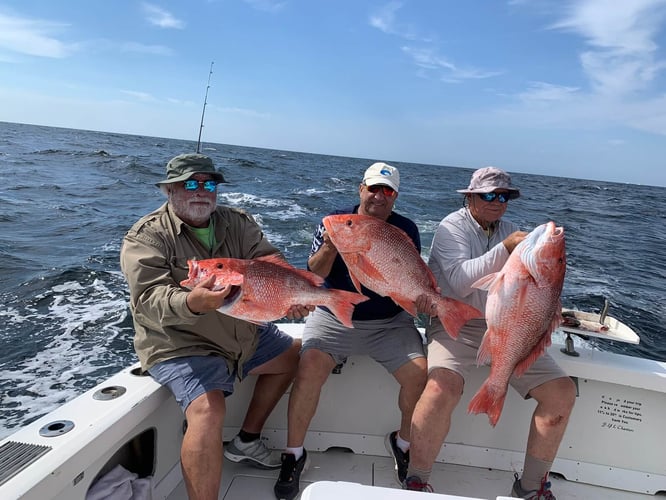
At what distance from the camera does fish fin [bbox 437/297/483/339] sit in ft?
8.68

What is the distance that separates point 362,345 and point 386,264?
0.73 metres

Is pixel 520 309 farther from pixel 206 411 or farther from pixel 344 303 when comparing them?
pixel 206 411

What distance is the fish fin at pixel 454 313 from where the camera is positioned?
2646 millimetres

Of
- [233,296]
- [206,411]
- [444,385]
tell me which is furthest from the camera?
[444,385]

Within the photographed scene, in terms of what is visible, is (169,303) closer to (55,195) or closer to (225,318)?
(225,318)

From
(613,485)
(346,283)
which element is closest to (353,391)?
(346,283)

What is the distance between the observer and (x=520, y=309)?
2.46 m

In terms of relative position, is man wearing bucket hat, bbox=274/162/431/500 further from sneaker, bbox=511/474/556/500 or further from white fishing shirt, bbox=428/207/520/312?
sneaker, bbox=511/474/556/500

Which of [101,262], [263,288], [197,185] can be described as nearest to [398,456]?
[263,288]

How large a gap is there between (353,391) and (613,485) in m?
1.80

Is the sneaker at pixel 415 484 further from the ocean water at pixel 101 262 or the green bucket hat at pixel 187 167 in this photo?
Result: the green bucket hat at pixel 187 167

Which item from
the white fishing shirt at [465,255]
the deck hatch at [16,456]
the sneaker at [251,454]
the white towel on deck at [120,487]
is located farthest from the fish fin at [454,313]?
the deck hatch at [16,456]

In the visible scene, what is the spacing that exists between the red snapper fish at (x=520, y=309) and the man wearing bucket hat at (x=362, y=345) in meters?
0.40

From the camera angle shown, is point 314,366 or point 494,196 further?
point 494,196
